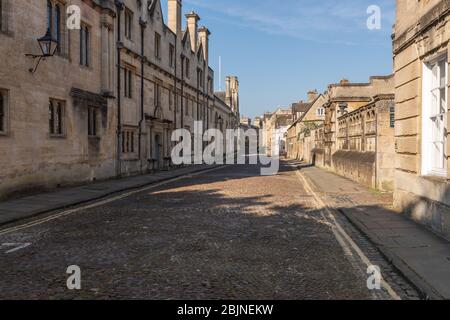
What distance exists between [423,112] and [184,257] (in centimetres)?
638

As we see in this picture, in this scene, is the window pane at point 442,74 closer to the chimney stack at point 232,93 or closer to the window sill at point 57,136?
the window sill at point 57,136

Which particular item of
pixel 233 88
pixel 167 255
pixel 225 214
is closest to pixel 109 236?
pixel 167 255

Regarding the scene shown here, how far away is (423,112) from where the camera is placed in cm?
941

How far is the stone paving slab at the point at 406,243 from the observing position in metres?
5.33

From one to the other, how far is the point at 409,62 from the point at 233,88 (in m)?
83.0

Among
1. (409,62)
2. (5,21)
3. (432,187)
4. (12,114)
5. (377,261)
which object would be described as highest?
(5,21)

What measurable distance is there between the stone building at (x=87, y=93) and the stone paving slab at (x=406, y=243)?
34.1 feet

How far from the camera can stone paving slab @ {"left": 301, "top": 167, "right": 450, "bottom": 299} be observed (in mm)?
5332

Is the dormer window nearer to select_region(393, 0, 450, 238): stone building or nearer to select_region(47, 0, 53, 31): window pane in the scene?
select_region(47, 0, 53, 31): window pane

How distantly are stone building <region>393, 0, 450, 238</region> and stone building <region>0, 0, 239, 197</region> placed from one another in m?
11.7

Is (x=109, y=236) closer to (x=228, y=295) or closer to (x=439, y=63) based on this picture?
(x=228, y=295)

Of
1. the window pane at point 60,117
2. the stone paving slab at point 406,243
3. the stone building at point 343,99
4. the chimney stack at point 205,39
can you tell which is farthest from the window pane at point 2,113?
the chimney stack at point 205,39

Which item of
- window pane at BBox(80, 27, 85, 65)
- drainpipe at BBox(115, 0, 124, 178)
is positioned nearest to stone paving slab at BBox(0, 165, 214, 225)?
drainpipe at BBox(115, 0, 124, 178)

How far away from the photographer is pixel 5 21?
13.3m
